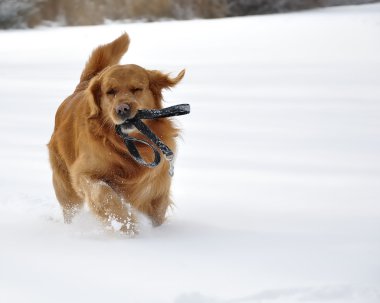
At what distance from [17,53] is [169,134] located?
895 cm

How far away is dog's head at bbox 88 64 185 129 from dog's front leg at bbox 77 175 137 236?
0.37 metres

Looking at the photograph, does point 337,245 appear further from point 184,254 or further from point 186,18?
point 186,18

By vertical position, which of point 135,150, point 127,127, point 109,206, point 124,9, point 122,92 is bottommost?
point 109,206

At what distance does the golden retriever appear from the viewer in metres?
4.04

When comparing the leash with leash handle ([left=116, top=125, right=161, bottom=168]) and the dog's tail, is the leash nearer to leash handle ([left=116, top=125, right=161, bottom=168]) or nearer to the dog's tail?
leash handle ([left=116, top=125, right=161, bottom=168])

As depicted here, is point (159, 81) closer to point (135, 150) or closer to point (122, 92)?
point (122, 92)

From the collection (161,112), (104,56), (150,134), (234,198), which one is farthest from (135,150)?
(104,56)

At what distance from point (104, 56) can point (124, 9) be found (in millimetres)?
11061

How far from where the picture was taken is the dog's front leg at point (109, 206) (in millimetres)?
4035

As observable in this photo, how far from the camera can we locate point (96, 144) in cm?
417

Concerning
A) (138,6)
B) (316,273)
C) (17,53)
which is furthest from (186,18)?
(316,273)

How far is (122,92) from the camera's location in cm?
404

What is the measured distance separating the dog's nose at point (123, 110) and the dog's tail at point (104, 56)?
974 millimetres

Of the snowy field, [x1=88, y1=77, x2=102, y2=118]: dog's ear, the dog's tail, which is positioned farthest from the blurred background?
[x1=88, y1=77, x2=102, y2=118]: dog's ear
